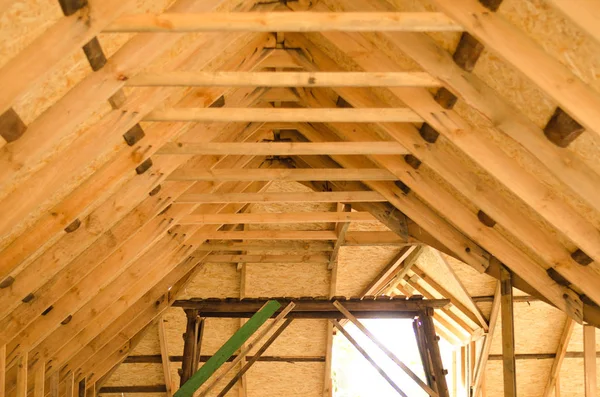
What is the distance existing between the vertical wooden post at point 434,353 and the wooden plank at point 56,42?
191 inches

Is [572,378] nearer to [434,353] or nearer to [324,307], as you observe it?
[434,353]

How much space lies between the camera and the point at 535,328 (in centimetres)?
912

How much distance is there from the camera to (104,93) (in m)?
3.47

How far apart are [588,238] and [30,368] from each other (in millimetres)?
4363

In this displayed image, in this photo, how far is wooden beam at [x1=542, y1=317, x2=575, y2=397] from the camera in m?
8.95

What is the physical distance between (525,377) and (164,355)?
4.60 m

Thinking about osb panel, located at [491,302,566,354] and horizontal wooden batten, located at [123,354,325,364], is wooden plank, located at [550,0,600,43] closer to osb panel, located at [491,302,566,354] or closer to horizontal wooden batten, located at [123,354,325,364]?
osb panel, located at [491,302,566,354]

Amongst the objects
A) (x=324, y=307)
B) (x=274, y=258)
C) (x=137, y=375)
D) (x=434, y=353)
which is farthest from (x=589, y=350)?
(x=137, y=375)

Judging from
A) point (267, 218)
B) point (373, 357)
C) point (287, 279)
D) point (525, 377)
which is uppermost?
point (287, 279)

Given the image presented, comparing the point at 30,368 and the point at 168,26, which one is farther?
the point at 30,368

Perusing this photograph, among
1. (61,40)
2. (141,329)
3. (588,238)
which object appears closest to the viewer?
(61,40)

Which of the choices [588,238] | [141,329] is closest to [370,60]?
[588,238]

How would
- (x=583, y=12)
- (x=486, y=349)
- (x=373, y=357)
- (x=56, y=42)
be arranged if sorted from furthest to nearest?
(x=373, y=357) → (x=486, y=349) → (x=56, y=42) → (x=583, y=12)

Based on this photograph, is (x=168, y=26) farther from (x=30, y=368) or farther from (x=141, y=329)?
(x=141, y=329)
